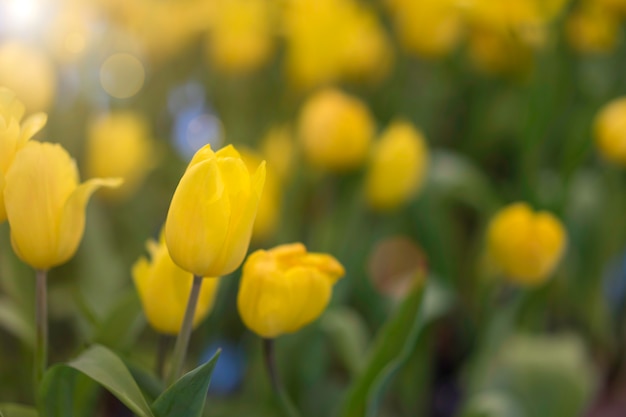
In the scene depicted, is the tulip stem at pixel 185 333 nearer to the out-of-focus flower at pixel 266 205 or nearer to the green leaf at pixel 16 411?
the green leaf at pixel 16 411

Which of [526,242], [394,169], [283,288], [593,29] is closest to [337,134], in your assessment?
[394,169]

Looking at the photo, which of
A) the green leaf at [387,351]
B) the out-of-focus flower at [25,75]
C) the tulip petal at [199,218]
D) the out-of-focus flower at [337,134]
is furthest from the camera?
the out-of-focus flower at [337,134]

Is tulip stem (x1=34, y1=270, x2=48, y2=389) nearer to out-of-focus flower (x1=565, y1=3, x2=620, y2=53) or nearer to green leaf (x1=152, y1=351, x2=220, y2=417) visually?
green leaf (x1=152, y1=351, x2=220, y2=417)

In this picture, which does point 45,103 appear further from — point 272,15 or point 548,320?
point 548,320

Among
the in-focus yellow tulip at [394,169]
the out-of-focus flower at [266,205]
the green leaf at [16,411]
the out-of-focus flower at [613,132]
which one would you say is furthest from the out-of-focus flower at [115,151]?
the out-of-focus flower at [613,132]

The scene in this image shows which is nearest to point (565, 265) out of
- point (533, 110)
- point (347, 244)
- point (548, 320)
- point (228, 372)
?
point (548, 320)

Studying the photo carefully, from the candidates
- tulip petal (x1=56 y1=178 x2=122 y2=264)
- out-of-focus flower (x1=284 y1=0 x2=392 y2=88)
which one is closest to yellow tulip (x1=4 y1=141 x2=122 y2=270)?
tulip petal (x1=56 y1=178 x2=122 y2=264)
